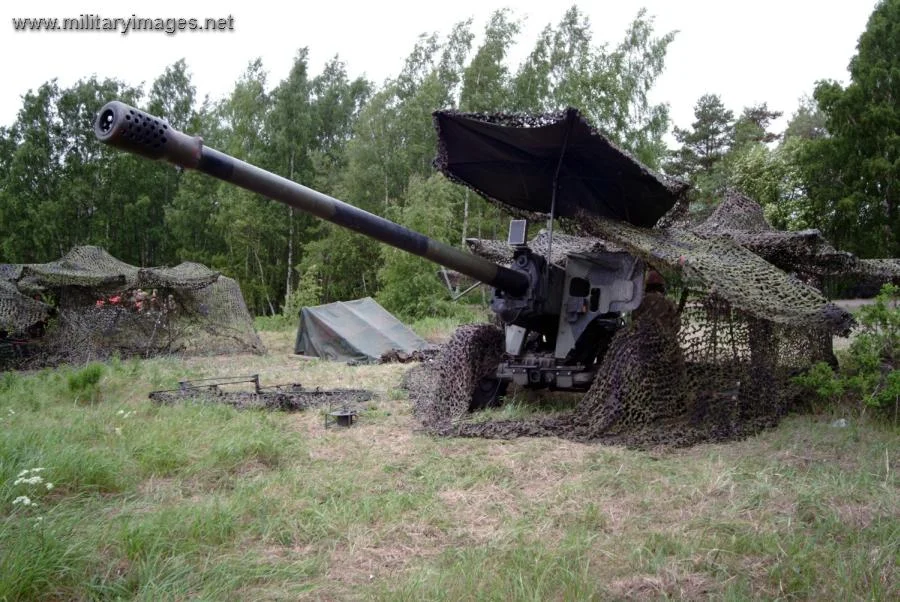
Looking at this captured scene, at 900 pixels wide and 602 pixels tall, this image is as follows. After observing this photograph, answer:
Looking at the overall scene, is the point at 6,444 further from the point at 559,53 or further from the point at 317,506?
the point at 559,53

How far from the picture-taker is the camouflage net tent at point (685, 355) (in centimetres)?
610

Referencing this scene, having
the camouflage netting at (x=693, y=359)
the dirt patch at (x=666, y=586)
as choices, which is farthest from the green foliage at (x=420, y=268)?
the dirt patch at (x=666, y=586)

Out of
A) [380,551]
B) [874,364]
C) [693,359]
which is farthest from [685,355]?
[380,551]

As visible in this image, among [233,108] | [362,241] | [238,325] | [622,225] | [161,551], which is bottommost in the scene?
[161,551]

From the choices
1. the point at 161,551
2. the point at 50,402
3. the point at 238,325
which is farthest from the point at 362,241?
the point at 161,551

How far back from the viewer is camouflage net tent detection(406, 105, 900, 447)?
6.10 meters

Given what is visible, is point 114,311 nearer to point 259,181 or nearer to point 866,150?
point 259,181

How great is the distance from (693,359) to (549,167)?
7.74 ft

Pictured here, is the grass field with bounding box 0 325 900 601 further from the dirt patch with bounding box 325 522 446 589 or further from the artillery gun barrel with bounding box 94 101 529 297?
the artillery gun barrel with bounding box 94 101 529 297

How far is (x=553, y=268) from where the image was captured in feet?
24.4

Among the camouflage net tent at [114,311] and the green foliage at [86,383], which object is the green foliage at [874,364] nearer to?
the green foliage at [86,383]

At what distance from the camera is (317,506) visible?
4.30 meters

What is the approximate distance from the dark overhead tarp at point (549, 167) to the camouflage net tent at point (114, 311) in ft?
24.1

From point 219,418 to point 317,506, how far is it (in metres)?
2.64
